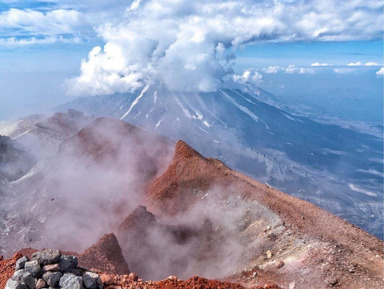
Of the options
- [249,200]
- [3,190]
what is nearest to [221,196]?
Result: [249,200]

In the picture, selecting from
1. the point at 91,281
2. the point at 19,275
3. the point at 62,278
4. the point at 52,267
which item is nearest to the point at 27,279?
the point at 19,275

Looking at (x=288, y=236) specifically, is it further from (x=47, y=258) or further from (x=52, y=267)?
(x=47, y=258)

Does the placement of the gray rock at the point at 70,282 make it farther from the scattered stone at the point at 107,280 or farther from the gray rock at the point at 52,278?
the scattered stone at the point at 107,280

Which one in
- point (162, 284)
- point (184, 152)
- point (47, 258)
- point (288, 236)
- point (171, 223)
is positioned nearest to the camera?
point (47, 258)

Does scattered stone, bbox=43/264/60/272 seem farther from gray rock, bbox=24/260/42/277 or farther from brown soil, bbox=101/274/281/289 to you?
brown soil, bbox=101/274/281/289

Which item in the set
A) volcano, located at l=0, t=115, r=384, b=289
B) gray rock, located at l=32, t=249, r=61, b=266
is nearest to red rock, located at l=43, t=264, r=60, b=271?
gray rock, located at l=32, t=249, r=61, b=266

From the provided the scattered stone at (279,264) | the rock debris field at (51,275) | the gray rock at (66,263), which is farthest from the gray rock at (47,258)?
the scattered stone at (279,264)

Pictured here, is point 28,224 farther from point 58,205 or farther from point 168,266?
point 168,266

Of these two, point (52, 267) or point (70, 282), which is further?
point (52, 267)
